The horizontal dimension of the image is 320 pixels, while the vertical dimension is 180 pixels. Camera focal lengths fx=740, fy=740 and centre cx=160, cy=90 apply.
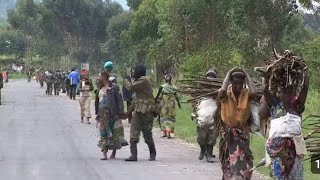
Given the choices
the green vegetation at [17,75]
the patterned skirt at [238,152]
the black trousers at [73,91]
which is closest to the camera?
the patterned skirt at [238,152]

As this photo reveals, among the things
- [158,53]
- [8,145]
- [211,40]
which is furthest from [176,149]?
[158,53]

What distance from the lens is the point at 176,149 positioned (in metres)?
15.4

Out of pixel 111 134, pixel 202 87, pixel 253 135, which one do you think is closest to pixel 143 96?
pixel 111 134

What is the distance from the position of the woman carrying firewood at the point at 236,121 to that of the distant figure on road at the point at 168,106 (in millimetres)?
8466

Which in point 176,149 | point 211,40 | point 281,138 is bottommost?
point 176,149

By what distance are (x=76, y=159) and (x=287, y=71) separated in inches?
266

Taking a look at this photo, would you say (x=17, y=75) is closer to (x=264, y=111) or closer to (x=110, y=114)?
(x=110, y=114)

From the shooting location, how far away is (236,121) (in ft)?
26.5

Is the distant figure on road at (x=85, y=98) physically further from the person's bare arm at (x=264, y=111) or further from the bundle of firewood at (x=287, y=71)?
the bundle of firewood at (x=287, y=71)

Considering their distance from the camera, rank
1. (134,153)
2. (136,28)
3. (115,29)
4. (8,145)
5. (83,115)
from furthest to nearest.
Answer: (115,29), (136,28), (83,115), (8,145), (134,153)

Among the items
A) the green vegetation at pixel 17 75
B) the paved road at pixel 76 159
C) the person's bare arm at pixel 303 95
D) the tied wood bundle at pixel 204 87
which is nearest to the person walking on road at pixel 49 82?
the paved road at pixel 76 159

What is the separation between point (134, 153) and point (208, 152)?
4.49 feet

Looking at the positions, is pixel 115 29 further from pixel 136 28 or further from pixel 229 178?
pixel 229 178

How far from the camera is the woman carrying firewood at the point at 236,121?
26.5ft
